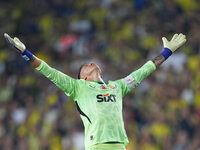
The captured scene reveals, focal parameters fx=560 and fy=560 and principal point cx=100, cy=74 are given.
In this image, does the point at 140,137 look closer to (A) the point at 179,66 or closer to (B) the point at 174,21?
(A) the point at 179,66

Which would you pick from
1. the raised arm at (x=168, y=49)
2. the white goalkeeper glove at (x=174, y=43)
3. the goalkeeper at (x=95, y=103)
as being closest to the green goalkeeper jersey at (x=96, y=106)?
the goalkeeper at (x=95, y=103)

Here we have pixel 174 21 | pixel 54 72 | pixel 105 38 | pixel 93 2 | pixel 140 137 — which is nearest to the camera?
pixel 54 72

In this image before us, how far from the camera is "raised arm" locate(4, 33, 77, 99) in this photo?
7656 millimetres

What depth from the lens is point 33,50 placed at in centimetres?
1728

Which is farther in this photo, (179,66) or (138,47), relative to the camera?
(138,47)

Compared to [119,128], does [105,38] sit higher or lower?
higher

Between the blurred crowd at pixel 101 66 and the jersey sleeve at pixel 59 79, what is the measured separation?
190 inches

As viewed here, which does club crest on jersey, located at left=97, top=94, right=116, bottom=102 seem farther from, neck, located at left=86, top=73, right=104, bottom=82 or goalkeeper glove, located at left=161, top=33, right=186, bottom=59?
goalkeeper glove, located at left=161, top=33, right=186, bottom=59

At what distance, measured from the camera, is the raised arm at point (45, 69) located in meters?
7.66

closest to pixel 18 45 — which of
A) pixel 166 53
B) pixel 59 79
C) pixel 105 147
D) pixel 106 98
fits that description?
pixel 59 79

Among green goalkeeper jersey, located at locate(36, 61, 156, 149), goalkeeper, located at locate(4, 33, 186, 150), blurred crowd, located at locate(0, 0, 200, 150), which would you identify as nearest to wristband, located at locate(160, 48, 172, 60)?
goalkeeper, located at locate(4, 33, 186, 150)

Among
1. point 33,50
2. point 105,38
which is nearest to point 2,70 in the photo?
point 33,50

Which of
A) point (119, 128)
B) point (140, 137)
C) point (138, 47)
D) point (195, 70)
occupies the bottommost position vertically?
point (119, 128)

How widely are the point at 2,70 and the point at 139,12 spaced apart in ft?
15.0
